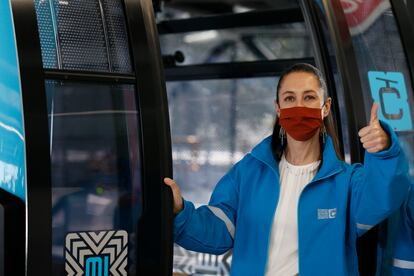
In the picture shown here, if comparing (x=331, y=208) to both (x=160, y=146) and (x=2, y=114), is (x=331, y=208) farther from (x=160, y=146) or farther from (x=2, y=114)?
(x=2, y=114)

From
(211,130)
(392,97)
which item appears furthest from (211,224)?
(211,130)

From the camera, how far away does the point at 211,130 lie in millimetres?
6309

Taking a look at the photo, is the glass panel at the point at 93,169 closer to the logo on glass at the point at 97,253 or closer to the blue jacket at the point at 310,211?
the logo on glass at the point at 97,253

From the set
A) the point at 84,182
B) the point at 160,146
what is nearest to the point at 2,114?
the point at 84,182

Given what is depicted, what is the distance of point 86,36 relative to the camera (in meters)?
2.40

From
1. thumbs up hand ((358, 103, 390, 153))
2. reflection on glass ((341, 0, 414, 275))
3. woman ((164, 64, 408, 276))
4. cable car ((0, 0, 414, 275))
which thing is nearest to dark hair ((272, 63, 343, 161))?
woman ((164, 64, 408, 276))

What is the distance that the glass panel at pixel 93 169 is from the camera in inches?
89.5

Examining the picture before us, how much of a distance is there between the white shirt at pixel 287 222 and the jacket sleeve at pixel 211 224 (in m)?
0.19

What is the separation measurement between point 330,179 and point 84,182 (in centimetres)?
81

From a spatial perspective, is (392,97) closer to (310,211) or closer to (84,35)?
(310,211)

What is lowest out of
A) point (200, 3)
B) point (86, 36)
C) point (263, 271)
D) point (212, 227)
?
point (263, 271)

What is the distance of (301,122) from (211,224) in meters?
0.46

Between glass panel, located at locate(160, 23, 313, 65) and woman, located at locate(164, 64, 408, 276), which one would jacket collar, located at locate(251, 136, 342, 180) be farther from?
glass panel, located at locate(160, 23, 313, 65)

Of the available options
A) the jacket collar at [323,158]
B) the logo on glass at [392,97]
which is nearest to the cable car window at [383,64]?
the logo on glass at [392,97]
